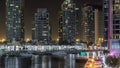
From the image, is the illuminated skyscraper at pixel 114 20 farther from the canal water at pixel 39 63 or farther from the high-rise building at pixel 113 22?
the canal water at pixel 39 63

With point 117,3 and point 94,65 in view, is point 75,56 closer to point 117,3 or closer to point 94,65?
point 117,3

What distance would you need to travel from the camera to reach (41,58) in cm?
19338

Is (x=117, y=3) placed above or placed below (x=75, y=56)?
above

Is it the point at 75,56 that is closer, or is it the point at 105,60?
the point at 105,60

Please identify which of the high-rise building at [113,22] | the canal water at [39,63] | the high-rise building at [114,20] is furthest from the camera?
the canal water at [39,63]

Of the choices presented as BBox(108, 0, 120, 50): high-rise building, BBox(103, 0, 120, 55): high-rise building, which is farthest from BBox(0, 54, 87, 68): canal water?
BBox(108, 0, 120, 50): high-rise building

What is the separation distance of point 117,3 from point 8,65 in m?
34.2

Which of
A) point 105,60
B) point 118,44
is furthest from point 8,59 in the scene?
point 105,60

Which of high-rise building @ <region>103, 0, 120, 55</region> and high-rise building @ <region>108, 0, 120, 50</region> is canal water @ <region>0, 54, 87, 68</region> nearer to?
high-rise building @ <region>103, 0, 120, 55</region>

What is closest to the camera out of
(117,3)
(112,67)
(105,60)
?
(112,67)

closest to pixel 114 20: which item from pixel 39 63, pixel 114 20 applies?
pixel 114 20

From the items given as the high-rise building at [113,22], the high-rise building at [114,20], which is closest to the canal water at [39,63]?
the high-rise building at [113,22]

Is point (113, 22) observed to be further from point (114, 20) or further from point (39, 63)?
point (39, 63)

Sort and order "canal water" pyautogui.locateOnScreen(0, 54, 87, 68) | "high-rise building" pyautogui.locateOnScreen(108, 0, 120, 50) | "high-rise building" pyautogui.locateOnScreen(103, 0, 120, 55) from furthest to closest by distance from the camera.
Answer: "canal water" pyautogui.locateOnScreen(0, 54, 87, 68) < "high-rise building" pyautogui.locateOnScreen(108, 0, 120, 50) < "high-rise building" pyautogui.locateOnScreen(103, 0, 120, 55)
